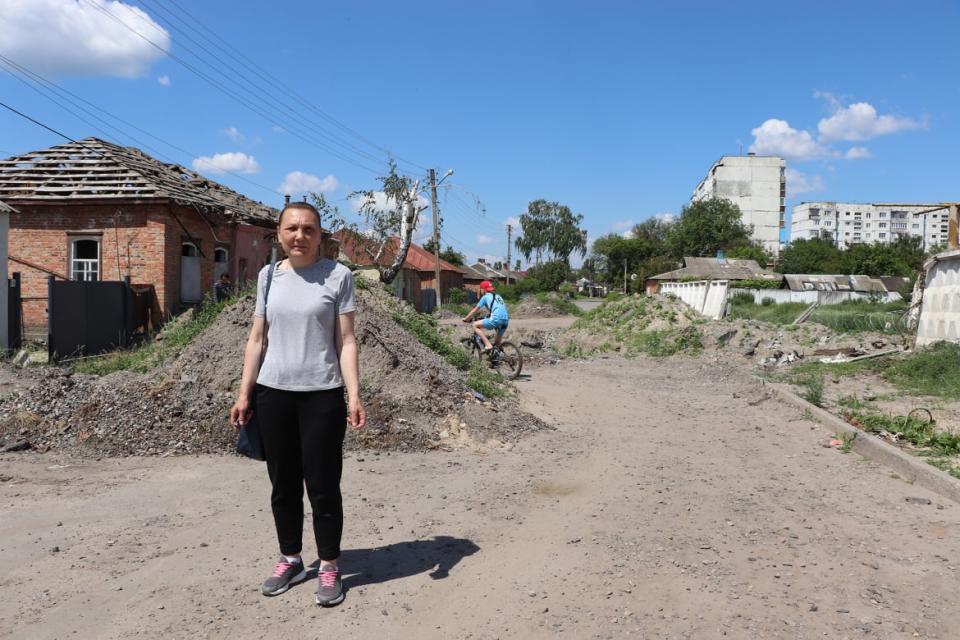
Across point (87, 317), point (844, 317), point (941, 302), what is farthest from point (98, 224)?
point (844, 317)

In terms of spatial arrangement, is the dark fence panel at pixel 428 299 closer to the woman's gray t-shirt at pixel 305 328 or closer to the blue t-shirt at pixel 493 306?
the blue t-shirt at pixel 493 306

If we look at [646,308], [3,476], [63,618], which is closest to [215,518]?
[63,618]

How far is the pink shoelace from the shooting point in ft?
11.8

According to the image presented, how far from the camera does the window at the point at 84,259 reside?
17.3 meters

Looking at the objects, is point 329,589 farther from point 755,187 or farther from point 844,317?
point 755,187

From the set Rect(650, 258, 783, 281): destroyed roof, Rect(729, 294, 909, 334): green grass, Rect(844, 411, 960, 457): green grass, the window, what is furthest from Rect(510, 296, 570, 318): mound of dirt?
Rect(844, 411, 960, 457): green grass

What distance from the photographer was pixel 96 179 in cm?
1752

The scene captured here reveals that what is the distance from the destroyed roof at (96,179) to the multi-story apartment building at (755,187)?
281ft

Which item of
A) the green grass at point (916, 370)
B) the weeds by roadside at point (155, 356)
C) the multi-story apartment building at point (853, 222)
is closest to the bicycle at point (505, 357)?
the weeds by roadside at point (155, 356)

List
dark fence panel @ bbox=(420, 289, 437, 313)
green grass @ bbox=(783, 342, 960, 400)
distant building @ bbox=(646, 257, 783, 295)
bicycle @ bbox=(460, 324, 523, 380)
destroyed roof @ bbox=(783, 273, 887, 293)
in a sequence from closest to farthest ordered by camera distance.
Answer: green grass @ bbox=(783, 342, 960, 400), bicycle @ bbox=(460, 324, 523, 380), destroyed roof @ bbox=(783, 273, 887, 293), dark fence panel @ bbox=(420, 289, 437, 313), distant building @ bbox=(646, 257, 783, 295)

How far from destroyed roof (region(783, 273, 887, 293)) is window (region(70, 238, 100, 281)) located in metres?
37.3

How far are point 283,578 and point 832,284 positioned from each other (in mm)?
46520

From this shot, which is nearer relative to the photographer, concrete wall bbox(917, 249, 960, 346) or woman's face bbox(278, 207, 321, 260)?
woman's face bbox(278, 207, 321, 260)

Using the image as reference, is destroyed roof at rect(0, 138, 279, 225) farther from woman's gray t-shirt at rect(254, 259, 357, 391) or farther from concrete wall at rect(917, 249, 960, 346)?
concrete wall at rect(917, 249, 960, 346)
